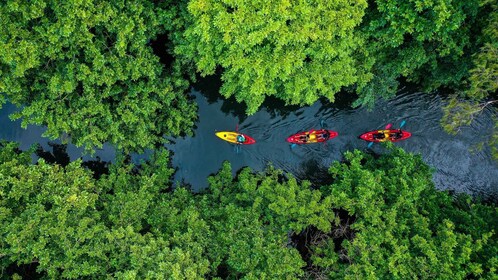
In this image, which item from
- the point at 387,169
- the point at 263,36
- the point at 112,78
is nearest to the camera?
the point at 263,36

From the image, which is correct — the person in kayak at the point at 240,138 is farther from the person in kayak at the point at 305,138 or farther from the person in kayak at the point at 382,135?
the person in kayak at the point at 382,135

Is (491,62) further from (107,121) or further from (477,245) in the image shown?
(107,121)

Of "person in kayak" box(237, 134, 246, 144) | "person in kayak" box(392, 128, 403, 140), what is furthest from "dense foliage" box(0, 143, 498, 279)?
"person in kayak" box(392, 128, 403, 140)

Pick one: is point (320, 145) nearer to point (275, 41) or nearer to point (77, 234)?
point (275, 41)

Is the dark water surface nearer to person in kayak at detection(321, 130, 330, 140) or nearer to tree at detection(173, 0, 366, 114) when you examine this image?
person in kayak at detection(321, 130, 330, 140)

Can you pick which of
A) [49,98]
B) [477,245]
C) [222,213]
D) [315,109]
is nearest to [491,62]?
[477,245]

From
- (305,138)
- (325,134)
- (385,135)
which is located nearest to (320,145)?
(325,134)

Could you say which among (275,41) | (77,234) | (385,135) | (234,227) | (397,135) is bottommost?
(397,135)
